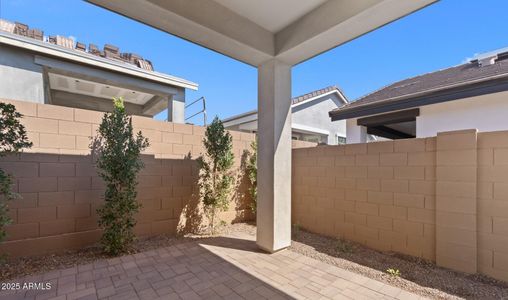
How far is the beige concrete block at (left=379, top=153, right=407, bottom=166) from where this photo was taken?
142 inches

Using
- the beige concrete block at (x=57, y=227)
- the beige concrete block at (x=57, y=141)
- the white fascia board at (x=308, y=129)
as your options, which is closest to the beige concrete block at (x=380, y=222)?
the beige concrete block at (x=57, y=227)

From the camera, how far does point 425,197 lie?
3.37 m

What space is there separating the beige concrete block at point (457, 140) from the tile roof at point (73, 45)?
304 inches

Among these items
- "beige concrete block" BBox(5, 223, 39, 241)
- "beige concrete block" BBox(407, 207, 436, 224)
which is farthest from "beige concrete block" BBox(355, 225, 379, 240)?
"beige concrete block" BBox(5, 223, 39, 241)

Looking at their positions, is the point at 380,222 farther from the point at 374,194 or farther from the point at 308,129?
the point at 308,129

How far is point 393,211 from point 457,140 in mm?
1315

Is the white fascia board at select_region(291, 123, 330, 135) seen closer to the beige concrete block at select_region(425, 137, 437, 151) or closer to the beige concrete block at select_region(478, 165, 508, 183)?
the beige concrete block at select_region(425, 137, 437, 151)

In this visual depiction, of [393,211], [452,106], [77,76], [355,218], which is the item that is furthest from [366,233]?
[77,76]

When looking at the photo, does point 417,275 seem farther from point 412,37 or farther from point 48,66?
point 48,66

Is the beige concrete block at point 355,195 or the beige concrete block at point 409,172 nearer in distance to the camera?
the beige concrete block at point 409,172

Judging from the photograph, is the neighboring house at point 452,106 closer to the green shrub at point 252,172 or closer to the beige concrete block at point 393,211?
the beige concrete block at point 393,211

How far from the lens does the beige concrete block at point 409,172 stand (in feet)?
11.2

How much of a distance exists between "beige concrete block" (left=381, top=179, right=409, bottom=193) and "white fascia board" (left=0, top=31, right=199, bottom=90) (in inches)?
258

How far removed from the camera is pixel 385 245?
3.77 metres
